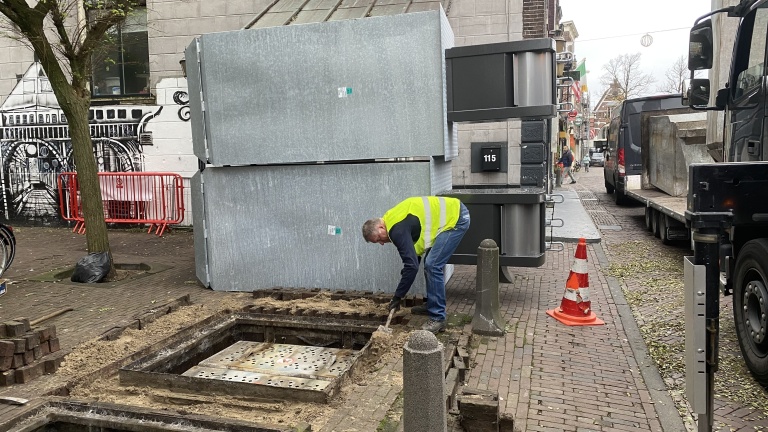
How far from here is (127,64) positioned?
527 inches

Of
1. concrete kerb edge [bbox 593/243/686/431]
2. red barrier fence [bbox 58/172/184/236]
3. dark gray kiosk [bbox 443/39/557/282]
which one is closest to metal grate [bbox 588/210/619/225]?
concrete kerb edge [bbox 593/243/686/431]

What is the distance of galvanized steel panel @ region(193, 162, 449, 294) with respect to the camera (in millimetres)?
6906

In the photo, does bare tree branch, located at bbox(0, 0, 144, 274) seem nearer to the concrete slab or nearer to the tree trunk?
the tree trunk

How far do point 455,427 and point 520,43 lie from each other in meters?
4.35

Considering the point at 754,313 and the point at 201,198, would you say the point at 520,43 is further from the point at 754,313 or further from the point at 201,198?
the point at 201,198

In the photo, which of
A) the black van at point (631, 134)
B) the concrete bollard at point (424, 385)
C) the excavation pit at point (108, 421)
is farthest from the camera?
the black van at point (631, 134)

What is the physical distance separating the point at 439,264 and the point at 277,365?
6.08ft

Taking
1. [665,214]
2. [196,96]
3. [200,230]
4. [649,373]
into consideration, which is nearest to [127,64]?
[196,96]

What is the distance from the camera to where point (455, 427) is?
11.8ft

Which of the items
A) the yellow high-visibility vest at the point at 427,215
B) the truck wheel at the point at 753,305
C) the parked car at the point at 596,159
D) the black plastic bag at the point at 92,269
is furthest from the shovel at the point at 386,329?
the parked car at the point at 596,159

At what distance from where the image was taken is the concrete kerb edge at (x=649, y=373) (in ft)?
12.9

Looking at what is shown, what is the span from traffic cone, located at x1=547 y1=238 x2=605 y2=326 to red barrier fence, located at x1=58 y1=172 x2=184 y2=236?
9547mm

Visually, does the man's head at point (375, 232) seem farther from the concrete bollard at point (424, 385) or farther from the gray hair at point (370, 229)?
Answer: the concrete bollard at point (424, 385)

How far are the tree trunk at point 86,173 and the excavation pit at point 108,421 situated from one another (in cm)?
456
